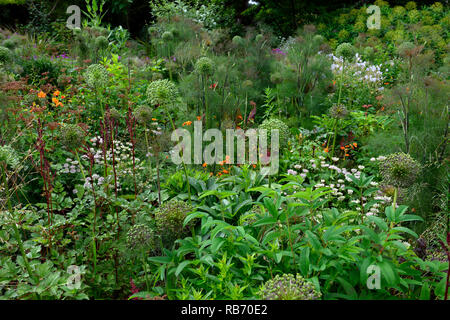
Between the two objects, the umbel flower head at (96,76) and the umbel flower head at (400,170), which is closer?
the umbel flower head at (400,170)

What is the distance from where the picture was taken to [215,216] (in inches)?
108

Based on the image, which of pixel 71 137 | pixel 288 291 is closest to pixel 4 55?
pixel 71 137

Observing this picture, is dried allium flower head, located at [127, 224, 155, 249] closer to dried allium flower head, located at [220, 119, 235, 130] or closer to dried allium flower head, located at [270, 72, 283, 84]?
dried allium flower head, located at [220, 119, 235, 130]

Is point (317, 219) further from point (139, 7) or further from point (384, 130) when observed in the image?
point (139, 7)

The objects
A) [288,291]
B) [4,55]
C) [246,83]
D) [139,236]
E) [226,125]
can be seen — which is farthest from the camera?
[246,83]

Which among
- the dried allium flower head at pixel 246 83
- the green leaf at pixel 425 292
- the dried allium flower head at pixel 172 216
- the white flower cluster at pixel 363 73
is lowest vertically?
the green leaf at pixel 425 292

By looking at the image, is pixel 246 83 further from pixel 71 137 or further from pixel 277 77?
pixel 71 137

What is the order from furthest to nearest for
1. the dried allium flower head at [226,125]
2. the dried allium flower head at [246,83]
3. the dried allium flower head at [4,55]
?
the dried allium flower head at [246,83]
the dried allium flower head at [226,125]
the dried allium flower head at [4,55]

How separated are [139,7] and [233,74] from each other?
28.0ft

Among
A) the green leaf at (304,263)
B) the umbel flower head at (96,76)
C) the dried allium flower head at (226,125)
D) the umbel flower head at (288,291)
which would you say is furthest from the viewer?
the dried allium flower head at (226,125)

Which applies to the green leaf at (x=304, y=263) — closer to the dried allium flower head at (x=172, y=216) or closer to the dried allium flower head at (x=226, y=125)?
the dried allium flower head at (x=172, y=216)

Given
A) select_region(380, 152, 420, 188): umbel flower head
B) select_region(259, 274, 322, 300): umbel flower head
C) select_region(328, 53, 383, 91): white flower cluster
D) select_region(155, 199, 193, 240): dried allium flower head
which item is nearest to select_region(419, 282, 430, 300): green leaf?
select_region(380, 152, 420, 188): umbel flower head

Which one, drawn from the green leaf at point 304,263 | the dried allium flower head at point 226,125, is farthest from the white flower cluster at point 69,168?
the green leaf at point 304,263
